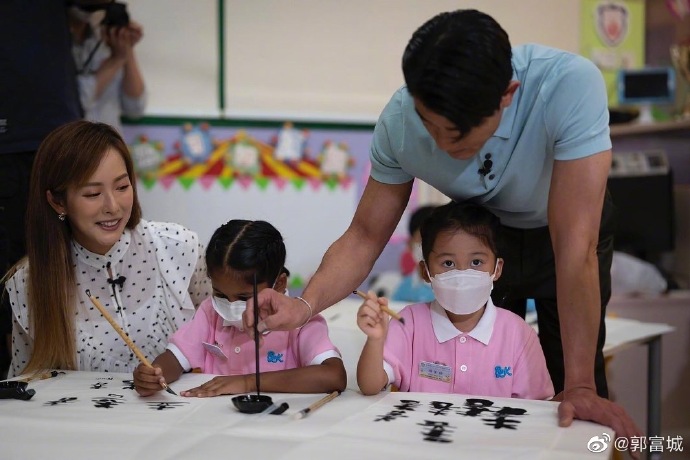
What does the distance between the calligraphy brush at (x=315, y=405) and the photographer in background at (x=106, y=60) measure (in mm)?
1544

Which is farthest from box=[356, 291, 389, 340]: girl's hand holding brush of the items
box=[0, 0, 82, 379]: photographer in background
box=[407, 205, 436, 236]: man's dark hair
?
box=[407, 205, 436, 236]: man's dark hair

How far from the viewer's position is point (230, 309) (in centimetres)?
161

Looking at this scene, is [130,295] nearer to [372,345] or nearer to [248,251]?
[248,251]

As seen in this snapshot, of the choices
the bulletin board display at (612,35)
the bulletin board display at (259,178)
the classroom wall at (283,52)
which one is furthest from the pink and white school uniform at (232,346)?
the bulletin board display at (612,35)

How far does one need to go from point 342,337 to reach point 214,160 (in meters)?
Result: 1.64

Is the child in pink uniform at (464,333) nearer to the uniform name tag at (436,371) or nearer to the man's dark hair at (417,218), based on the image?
the uniform name tag at (436,371)

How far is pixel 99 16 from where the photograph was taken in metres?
2.84

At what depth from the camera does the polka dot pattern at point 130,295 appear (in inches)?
73.3

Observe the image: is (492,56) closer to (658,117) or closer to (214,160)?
(214,160)

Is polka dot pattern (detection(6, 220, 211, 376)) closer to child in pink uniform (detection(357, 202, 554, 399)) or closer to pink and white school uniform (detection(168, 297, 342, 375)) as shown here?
pink and white school uniform (detection(168, 297, 342, 375))

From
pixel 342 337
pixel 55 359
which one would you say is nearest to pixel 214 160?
pixel 342 337

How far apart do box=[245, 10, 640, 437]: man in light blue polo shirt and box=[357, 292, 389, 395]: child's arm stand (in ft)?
0.51

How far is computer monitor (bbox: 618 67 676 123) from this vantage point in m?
4.07

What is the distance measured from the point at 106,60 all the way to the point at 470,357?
77.7 inches
